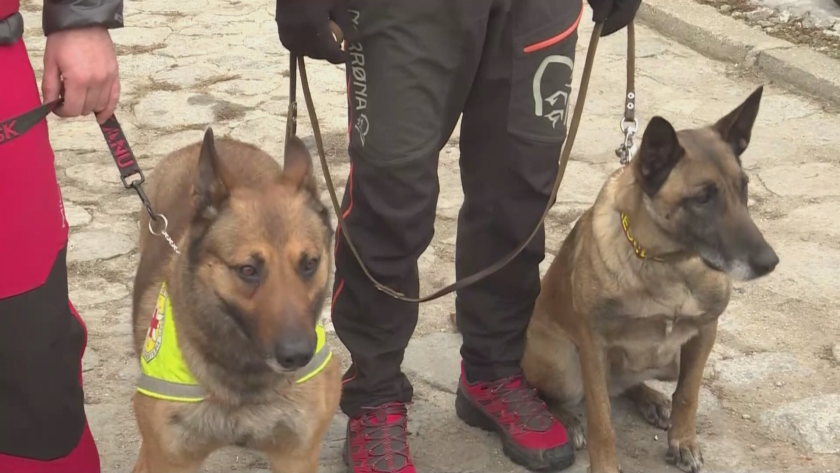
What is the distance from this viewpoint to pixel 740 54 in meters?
6.83

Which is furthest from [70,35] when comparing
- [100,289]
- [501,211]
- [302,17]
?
[100,289]

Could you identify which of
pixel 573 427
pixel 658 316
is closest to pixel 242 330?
pixel 658 316

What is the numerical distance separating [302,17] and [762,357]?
232 cm

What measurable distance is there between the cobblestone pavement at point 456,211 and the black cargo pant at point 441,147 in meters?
0.50

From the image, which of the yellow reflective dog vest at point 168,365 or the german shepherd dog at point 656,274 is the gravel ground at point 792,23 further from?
the yellow reflective dog vest at point 168,365

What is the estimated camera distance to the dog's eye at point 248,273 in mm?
2455

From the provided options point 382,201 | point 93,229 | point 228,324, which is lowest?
point 93,229

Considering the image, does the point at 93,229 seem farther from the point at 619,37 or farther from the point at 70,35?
the point at 619,37

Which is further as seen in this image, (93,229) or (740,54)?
(740,54)

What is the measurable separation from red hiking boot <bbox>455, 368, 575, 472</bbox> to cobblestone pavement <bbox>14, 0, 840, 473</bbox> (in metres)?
0.07

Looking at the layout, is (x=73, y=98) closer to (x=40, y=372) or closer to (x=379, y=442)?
(x=40, y=372)

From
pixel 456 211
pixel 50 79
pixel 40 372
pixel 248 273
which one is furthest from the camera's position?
pixel 456 211

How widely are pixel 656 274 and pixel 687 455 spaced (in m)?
0.65

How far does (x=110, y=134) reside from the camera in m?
2.59
